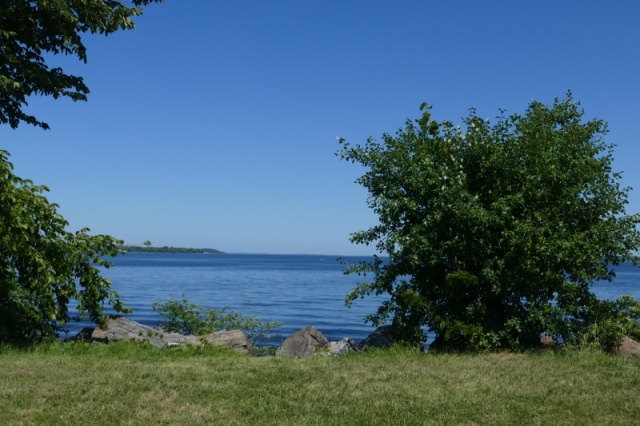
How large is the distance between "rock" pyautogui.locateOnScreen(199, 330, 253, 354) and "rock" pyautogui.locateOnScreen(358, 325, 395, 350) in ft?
9.11

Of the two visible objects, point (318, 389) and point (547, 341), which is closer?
point (318, 389)

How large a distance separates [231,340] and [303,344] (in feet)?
6.79

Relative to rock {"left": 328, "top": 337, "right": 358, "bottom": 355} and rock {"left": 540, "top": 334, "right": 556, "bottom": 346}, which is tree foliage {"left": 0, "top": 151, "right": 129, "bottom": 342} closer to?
rock {"left": 328, "top": 337, "right": 358, "bottom": 355}

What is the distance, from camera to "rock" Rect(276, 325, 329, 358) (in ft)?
52.1

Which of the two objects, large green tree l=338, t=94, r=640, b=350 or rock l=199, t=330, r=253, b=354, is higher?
large green tree l=338, t=94, r=640, b=350

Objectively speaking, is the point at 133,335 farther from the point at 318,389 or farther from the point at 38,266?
the point at 318,389

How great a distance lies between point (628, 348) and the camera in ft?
45.8

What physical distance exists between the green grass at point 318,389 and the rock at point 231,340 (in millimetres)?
1556

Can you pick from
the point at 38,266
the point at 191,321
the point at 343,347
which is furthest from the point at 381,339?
the point at 38,266

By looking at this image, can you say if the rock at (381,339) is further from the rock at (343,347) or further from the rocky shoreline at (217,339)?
the rock at (343,347)

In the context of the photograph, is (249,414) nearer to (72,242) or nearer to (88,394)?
(88,394)

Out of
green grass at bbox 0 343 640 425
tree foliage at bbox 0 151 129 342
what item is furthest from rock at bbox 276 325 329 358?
tree foliage at bbox 0 151 129 342

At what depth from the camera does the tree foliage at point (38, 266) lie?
12.7 meters

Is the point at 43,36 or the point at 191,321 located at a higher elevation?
the point at 43,36
